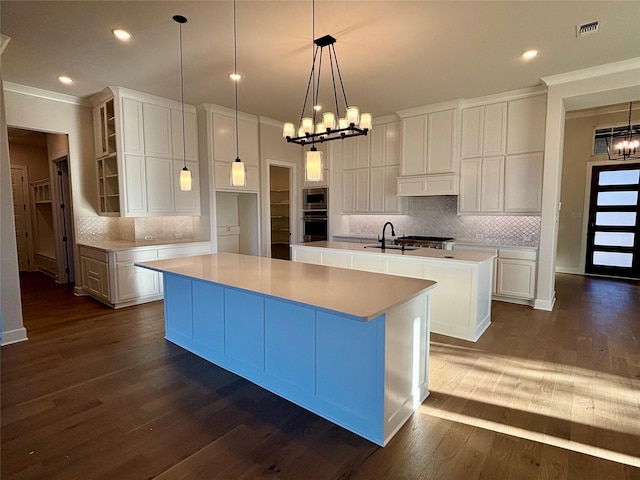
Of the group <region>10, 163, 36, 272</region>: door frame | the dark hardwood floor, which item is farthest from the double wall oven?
<region>10, 163, 36, 272</region>: door frame

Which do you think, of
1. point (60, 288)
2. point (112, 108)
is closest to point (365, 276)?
point (112, 108)

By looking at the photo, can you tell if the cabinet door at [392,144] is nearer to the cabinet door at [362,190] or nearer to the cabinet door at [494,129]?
the cabinet door at [362,190]

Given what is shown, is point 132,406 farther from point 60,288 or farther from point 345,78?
point 60,288

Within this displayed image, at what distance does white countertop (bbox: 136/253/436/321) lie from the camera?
1.78 metres

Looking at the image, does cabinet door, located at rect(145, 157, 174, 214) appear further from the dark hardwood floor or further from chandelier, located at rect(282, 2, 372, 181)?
chandelier, located at rect(282, 2, 372, 181)

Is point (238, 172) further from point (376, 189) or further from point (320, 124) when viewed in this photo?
point (376, 189)

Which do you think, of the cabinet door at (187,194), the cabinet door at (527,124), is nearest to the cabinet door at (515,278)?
the cabinet door at (527,124)

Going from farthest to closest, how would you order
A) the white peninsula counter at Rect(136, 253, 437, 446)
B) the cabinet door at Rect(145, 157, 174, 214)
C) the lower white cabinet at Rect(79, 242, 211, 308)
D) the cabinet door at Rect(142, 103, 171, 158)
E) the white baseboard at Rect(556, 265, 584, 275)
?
the white baseboard at Rect(556, 265, 584, 275) → the cabinet door at Rect(145, 157, 174, 214) → the cabinet door at Rect(142, 103, 171, 158) → the lower white cabinet at Rect(79, 242, 211, 308) → the white peninsula counter at Rect(136, 253, 437, 446)

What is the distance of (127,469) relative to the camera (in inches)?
68.1

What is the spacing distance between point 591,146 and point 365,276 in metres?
6.77

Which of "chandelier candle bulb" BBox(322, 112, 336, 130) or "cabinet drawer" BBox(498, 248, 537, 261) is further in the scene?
"cabinet drawer" BBox(498, 248, 537, 261)

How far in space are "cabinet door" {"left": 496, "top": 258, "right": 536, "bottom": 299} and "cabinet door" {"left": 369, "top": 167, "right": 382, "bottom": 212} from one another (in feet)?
7.28

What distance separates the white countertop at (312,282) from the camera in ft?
5.85

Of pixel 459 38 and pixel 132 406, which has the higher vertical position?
pixel 459 38
